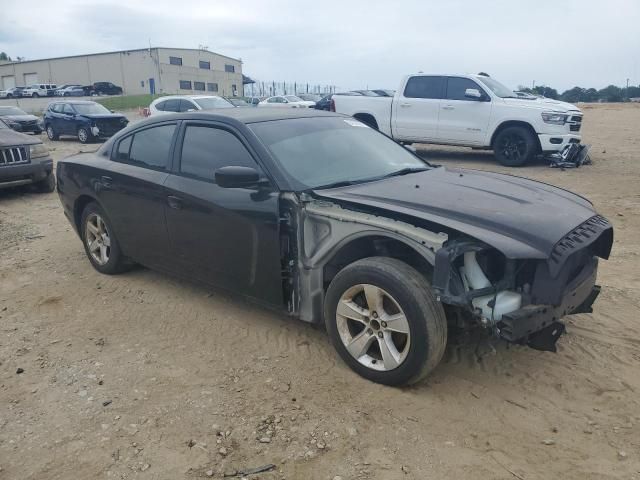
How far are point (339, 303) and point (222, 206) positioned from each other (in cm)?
115

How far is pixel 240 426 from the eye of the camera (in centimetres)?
298

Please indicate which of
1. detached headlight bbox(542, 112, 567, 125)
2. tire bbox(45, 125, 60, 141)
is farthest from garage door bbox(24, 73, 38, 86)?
detached headlight bbox(542, 112, 567, 125)

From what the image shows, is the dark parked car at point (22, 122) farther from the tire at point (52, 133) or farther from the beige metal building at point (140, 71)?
the beige metal building at point (140, 71)

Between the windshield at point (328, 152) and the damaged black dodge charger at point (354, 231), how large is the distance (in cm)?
1

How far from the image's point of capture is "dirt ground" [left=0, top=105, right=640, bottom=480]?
8.80 ft

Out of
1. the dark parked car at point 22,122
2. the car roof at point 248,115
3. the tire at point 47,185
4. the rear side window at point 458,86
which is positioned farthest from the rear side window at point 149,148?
the dark parked car at point 22,122

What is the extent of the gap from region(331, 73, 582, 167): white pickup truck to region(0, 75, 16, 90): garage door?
78661 mm

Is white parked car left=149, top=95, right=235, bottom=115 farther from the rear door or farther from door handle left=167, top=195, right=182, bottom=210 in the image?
door handle left=167, top=195, right=182, bottom=210

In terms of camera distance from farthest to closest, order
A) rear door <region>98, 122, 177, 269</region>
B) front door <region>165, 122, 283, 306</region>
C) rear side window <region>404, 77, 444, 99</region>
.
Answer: rear side window <region>404, 77, 444, 99</region>
rear door <region>98, 122, 177, 269</region>
front door <region>165, 122, 283, 306</region>

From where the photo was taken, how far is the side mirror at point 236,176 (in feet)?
11.7

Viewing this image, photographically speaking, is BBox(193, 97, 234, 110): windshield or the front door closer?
the front door

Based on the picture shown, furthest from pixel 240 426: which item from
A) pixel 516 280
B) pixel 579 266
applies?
pixel 579 266

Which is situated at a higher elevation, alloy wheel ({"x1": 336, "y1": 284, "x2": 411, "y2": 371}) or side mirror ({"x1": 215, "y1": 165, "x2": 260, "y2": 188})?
side mirror ({"x1": 215, "y1": 165, "x2": 260, "y2": 188})

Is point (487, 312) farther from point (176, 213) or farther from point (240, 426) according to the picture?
point (176, 213)
